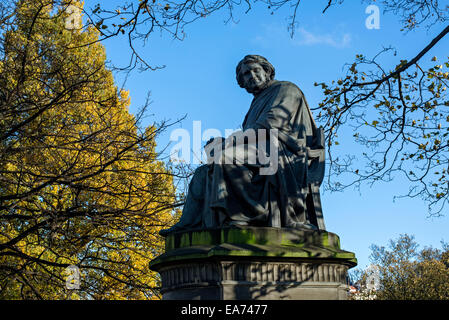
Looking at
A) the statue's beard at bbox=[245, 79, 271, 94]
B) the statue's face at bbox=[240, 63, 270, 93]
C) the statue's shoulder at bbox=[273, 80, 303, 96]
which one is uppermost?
the statue's face at bbox=[240, 63, 270, 93]

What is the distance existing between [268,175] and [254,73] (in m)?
1.52

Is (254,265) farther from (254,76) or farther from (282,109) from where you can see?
(254,76)

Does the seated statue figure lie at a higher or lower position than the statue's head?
lower

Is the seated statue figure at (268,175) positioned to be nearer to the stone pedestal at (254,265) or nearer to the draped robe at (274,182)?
the draped robe at (274,182)

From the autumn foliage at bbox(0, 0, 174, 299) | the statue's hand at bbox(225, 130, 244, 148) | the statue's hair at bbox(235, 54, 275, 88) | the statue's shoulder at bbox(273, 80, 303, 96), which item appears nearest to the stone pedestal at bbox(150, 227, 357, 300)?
the statue's hand at bbox(225, 130, 244, 148)

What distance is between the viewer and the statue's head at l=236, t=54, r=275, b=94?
6438 mm

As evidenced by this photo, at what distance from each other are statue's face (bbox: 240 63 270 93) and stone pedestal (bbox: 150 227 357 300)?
1.98 metres

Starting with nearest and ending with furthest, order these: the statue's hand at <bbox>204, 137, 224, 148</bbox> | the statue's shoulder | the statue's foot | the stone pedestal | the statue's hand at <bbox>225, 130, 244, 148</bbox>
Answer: the stone pedestal
the statue's foot
the statue's hand at <bbox>225, 130, 244, 148</bbox>
the statue's hand at <bbox>204, 137, 224, 148</bbox>
the statue's shoulder

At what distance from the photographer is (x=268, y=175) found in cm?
548

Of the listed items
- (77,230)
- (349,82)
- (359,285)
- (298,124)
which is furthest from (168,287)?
(359,285)

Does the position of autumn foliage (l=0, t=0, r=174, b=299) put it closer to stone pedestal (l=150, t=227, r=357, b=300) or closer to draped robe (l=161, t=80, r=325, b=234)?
draped robe (l=161, t=80, r=325, b=234)

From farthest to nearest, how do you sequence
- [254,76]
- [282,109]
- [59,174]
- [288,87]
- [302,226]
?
[59,174], [254,76], [288,87], [282,109], [302,226]

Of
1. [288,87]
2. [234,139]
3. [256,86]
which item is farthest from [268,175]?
[256,86]

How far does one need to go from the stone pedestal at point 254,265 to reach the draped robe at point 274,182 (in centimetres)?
21
